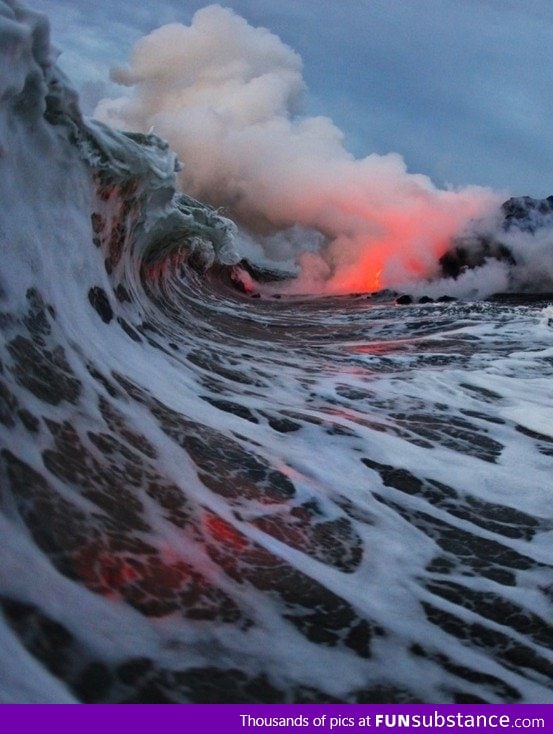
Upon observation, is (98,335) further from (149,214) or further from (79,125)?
(149,214)

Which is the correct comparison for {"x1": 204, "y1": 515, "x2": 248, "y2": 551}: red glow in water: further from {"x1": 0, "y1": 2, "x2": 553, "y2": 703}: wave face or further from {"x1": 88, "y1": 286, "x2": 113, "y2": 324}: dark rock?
{"x1": 88, "y1": 286, "x2": 113, "y2": 324}: dark rock

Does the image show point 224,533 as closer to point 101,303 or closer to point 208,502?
point 208,502
